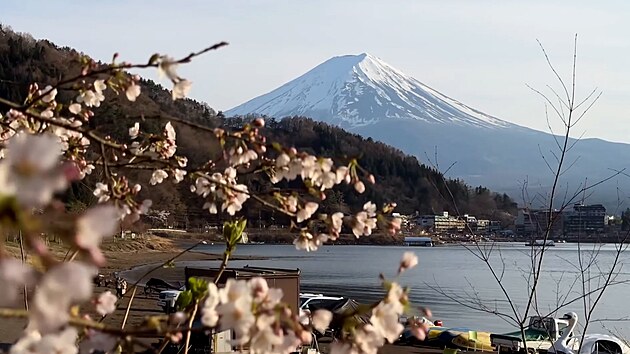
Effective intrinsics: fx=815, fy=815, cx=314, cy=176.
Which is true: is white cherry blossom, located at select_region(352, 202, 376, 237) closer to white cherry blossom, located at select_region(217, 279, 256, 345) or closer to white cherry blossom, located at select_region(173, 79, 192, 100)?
white cherry blossom, located at select_region(173, 79, 192, 100)

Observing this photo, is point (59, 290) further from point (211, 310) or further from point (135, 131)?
point (135, 131)

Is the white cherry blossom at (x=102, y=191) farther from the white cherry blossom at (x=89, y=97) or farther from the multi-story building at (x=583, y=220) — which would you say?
the multi-story building at (x=583, y=220)

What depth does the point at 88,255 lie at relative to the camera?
52 cm

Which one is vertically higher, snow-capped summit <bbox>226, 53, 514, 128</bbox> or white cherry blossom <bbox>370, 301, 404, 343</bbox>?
snow-capped summit <bbox>226, 53, 514, 128</bbox>

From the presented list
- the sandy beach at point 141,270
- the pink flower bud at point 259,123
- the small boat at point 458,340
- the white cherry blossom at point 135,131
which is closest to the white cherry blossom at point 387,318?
the pink flower bud at point 259,123

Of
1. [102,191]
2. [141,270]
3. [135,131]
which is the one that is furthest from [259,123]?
[141,270]

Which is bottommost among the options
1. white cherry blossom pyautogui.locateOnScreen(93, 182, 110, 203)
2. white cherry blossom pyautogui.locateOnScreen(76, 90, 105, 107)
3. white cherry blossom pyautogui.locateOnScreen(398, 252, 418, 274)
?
white cherry blossom pyautogui.locateOnScreen(398, 252, 418, 274)

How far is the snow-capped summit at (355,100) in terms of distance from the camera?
487 ft

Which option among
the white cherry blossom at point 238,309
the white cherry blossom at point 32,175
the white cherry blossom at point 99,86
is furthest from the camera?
the white cherry blossom at point 99,86

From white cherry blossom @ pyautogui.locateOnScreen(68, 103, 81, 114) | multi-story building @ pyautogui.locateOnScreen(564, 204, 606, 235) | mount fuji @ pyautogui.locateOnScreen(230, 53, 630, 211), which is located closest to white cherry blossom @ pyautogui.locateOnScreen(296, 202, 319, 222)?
white cherry blossom @ pyautogui.locateOnScreen(68, 103, 81, 114)

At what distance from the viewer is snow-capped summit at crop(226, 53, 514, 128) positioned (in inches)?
5842

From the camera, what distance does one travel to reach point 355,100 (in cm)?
16325

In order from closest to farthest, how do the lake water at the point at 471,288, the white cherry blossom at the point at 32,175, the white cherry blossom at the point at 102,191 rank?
the white cherry blossom at the point at 32,175
the white cherry blossom at the point at 102,191
the lake water at the point at 471,288

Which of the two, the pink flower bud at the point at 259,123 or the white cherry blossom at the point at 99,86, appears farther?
the white cherry blossom at the point at 99,86
